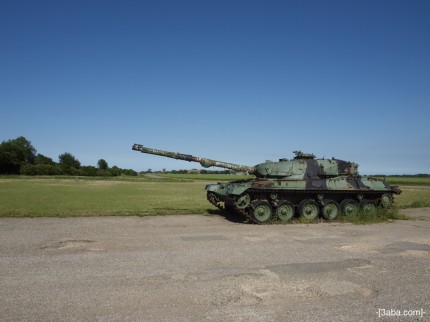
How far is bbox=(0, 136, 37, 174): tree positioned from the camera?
91375 millimetres

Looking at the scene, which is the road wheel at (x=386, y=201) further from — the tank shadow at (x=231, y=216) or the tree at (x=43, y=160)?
the tree at (x=43, y=160)

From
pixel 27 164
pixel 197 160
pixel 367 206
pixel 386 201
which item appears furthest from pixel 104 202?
pixel 27 164

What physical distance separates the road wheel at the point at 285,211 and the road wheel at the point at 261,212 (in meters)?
0.41

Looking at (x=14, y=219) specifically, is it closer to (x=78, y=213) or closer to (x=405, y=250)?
(x=78, y=213)

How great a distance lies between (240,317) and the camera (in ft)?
16.7

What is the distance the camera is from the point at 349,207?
1622 centimetres

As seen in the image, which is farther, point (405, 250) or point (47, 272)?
point (405, 250)

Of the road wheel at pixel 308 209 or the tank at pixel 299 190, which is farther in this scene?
the road wheel at pixel 308 209

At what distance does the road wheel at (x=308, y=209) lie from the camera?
49.9ft

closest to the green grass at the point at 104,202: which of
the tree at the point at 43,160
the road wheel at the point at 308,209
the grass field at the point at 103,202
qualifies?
the grass field at the point at 103,202

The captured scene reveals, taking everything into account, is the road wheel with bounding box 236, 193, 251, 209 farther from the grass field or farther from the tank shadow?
the grass field

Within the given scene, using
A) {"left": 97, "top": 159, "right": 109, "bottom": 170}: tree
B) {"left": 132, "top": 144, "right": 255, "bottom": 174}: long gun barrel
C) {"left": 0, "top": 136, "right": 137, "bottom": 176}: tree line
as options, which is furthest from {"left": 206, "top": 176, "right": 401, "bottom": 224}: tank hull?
{"left": 97, "top": 159, "right": 109, "bottom": 170}: tree

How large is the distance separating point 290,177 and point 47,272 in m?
11.0

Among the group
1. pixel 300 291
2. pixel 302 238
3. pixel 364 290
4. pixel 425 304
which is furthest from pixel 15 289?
pixel 302 238
